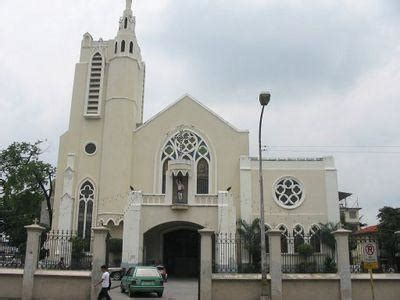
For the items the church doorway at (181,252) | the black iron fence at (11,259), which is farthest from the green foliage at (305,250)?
the black iron fence at (11,259)

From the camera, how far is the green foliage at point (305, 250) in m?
28.6

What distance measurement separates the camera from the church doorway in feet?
108

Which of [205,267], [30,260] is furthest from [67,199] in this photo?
[205,267]

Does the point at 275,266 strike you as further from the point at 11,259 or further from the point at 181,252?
the point at 181,252

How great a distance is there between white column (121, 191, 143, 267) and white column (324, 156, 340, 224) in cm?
1343

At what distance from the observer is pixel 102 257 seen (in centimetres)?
1691

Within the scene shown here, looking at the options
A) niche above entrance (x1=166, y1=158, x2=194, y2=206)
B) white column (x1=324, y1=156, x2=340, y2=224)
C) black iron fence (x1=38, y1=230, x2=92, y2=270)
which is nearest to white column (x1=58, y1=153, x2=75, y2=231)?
black iron fence (x1=38, y1=230, x2=92, y2=270)

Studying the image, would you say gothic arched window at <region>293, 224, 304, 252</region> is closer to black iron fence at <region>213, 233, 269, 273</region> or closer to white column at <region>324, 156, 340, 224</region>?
white column at <region>324, 156, 340, 224</region>

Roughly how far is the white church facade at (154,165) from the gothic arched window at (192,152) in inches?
2.9

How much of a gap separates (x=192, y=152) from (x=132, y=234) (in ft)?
30.5

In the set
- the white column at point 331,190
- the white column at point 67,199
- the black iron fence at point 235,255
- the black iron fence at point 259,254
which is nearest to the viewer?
the black iron fence at point 235,255

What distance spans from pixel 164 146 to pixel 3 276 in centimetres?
1976

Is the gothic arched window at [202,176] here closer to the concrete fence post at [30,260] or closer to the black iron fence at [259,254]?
the black iron fence at [259,254]

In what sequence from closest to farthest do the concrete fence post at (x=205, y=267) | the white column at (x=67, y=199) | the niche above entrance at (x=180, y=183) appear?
1. the concrete fence post at (x=205, y=267)
2. the niche above entrance at (x=180, y=183)
3. the white column at (x=67, y=199)
